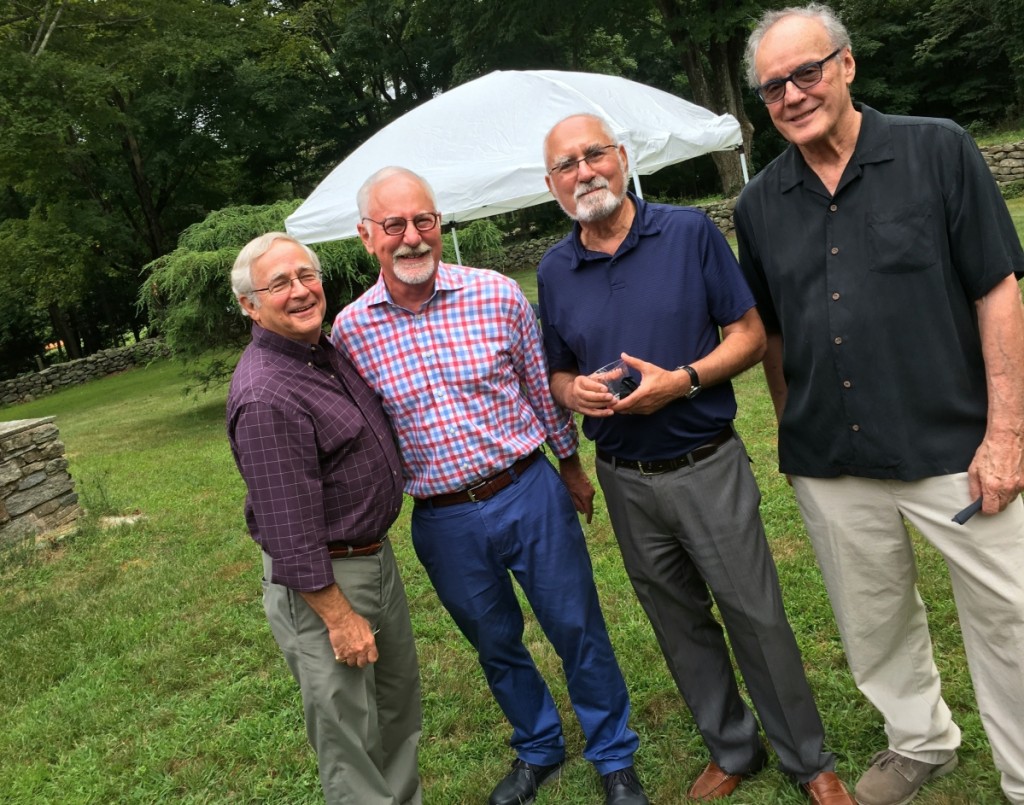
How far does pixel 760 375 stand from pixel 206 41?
18649 mm

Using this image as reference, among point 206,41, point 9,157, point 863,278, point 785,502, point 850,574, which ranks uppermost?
point 206,41

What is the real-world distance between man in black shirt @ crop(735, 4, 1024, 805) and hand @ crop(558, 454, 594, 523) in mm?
834

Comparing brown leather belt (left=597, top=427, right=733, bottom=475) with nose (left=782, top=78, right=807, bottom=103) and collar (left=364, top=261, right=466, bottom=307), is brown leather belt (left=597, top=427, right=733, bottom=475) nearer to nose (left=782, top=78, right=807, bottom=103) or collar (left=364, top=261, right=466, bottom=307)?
collar (left=364, top=261, right=466, bottom=307)

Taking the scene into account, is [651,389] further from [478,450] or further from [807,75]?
[807,75]

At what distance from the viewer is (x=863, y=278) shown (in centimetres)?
208

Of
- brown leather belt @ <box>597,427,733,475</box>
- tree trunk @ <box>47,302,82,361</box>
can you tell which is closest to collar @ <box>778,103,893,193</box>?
brown leather belt @ <box>597,427,733,475</box>

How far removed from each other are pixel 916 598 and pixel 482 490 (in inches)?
53.2

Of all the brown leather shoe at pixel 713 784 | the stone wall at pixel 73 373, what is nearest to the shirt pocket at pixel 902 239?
the brown leather shoe at pixel 713 784

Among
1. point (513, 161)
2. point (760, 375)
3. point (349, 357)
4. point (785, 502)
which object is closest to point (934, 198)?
point (349, 357)

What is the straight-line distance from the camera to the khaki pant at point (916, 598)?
6.81 ft

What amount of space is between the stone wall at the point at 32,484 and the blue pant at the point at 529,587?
5.39m

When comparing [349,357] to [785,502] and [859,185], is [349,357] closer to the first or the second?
[859,185]

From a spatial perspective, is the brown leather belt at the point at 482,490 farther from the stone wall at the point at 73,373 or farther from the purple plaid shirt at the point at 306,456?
the stone wall at the point at 73,373

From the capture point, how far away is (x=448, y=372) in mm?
2553
